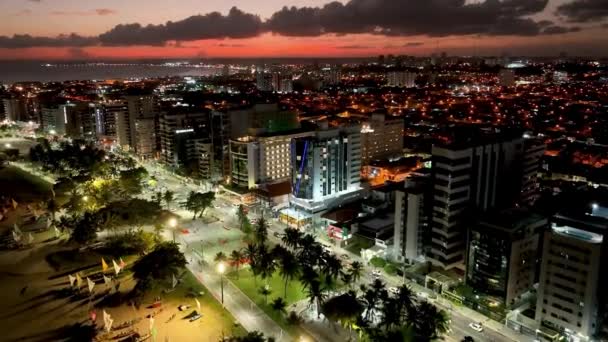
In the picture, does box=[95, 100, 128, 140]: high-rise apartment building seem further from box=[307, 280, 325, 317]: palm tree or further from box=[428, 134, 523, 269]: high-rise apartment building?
box=[428, 134, 523, 269]: high-rise apartment building

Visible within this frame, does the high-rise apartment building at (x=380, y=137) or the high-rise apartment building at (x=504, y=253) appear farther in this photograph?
the high-rise apartment building at (x=380, y=137)

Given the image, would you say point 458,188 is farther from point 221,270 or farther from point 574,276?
point 221,270

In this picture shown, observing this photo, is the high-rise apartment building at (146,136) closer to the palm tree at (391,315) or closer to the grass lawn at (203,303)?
the grass lawn at (203,303)

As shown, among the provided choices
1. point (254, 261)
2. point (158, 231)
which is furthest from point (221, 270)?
point (158, 231)

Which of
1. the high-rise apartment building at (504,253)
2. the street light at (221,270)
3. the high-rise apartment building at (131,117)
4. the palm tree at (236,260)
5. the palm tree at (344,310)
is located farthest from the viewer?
the high-rise apartment building at (131,117)

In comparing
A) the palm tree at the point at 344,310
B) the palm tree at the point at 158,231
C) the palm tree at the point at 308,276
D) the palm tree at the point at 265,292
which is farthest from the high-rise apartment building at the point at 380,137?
the palm tree at the point at 344,310
